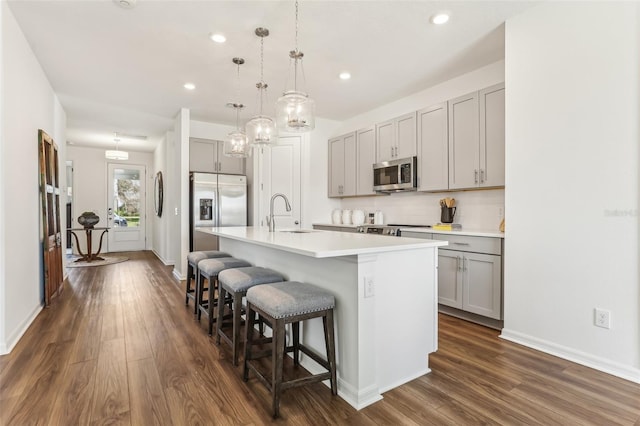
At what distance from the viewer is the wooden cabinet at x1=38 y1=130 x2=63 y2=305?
348 cm

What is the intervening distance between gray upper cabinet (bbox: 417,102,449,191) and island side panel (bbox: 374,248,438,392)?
186 centimetres

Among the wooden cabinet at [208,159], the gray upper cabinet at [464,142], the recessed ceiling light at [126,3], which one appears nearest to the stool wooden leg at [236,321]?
the recessed ceiling light at [126,3]

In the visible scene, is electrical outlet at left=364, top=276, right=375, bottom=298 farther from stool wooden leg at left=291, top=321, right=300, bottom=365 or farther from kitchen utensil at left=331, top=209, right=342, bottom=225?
kitchen utensil at left=331, top=209, right=342, bottom=225

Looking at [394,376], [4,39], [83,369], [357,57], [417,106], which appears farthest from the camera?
[417,106]

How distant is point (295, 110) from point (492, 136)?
202cm

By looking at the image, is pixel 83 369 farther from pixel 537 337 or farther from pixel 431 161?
pixel 431 161

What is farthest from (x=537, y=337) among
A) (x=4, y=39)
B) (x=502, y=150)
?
(x=4, y=39)

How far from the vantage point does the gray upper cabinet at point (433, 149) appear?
147 inches

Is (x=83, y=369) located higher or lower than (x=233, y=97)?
lower

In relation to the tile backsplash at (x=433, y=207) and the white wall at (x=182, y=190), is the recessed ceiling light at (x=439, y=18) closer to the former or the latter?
the tile backsplash at (x=433, y=207)

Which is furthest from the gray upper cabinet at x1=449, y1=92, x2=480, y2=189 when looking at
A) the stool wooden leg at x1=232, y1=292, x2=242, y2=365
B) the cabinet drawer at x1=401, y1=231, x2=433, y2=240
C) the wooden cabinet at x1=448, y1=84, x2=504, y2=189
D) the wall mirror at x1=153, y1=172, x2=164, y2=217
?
the wall mirror at x1=153, y1=172, x2=164, y2=217

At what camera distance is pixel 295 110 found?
268 cm

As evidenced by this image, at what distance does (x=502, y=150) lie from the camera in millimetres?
3162

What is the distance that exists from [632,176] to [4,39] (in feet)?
15.1
